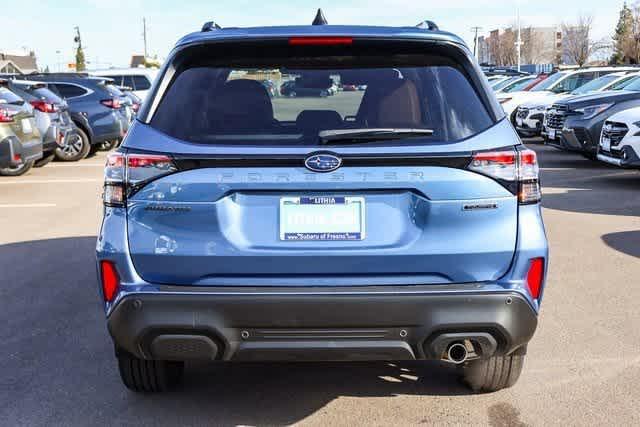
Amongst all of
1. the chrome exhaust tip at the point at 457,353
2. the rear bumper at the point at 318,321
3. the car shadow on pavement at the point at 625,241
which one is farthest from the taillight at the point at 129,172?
the car shadow on pavement at the point at 625,241

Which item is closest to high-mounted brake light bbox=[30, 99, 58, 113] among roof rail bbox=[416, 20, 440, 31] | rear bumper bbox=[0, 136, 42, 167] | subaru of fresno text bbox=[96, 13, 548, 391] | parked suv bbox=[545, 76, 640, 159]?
rear bumper bbox=[0, 136, 42, 167]

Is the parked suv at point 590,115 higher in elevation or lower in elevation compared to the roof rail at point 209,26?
lower

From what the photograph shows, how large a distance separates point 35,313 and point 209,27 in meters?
2.82

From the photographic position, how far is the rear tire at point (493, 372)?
411 cm

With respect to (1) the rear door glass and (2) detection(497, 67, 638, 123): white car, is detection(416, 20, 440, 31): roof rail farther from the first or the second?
(1) the rear door glass

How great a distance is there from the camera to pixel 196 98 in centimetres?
365

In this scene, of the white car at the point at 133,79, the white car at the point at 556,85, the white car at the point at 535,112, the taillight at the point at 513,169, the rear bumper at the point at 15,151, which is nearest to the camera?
the taillight at the point at 513,169

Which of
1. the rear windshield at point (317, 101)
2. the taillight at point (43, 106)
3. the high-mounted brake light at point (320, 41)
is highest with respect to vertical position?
the high-mounted brake light at point (320, 41)

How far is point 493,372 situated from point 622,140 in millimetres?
8693

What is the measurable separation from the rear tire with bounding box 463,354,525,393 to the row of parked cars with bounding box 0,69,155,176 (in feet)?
32.8

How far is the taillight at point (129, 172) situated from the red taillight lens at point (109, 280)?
25 cm

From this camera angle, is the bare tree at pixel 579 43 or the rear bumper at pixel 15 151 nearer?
the rear bumper at pixel 15 151

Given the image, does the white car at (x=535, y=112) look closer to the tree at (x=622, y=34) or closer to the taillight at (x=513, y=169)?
the taillight at (x=513, y=169)

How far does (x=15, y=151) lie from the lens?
12.8 m
